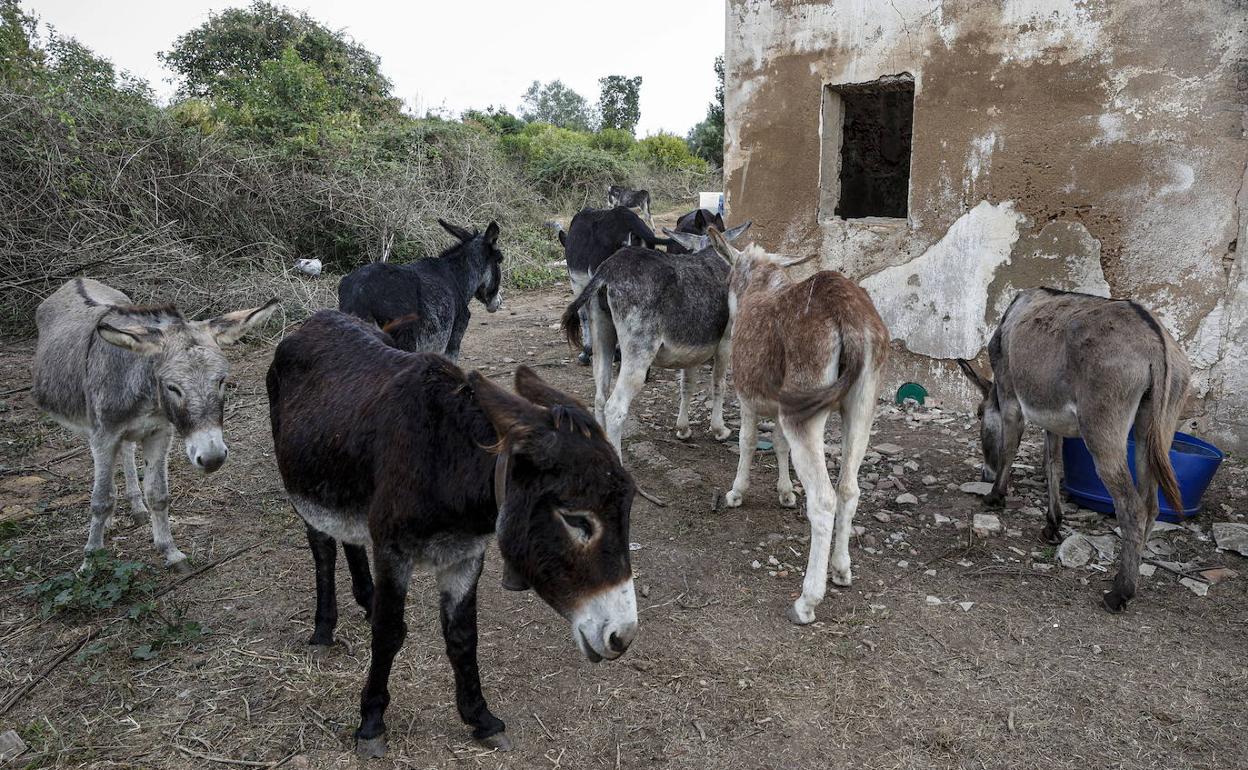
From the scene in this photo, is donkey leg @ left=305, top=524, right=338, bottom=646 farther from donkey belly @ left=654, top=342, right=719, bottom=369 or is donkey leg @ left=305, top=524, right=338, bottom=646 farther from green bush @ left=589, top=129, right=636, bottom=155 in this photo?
green bush @ left=589, top=129, right=636, bottom=155

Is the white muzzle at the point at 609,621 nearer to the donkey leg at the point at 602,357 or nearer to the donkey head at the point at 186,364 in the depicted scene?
the donkey head at the point at 186,364

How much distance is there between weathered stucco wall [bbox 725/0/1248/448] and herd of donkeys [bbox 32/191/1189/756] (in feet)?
4.42

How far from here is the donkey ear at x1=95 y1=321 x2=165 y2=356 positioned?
347cm

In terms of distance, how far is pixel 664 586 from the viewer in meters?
4.06

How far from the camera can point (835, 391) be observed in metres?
3.53

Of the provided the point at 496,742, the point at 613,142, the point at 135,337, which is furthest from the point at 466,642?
the point at 613,142

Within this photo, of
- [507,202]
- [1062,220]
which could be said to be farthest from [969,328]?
[507,202]

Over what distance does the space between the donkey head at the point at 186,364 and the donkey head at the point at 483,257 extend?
131 inches

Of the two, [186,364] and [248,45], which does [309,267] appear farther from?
[248,45]

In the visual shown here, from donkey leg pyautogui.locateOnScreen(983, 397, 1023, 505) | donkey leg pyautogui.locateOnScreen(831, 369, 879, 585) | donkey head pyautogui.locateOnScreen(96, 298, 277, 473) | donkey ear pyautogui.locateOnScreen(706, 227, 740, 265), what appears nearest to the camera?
donkey head pyautogui.locateOnScreen(96, 298, 277, 473)

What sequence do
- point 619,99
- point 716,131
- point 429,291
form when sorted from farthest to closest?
point 619,99
point 716,131
point 429,291

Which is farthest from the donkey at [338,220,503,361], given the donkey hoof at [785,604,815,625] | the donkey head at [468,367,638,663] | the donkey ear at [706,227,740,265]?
the donkey hoof at [785,604,815,625]

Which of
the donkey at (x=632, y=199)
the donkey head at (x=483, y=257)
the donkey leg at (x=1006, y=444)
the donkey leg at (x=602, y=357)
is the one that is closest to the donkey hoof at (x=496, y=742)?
the donkey leg at (x=602, y=357)

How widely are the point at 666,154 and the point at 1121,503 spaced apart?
76.0 ft
